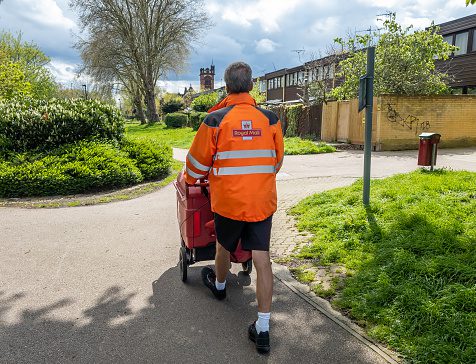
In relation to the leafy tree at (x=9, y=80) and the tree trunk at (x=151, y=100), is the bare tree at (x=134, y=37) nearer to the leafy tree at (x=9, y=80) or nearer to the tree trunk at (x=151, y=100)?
the tree trunk at (x=151, y=100)

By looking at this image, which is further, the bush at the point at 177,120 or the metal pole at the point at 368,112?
the bush at the point at 177,120

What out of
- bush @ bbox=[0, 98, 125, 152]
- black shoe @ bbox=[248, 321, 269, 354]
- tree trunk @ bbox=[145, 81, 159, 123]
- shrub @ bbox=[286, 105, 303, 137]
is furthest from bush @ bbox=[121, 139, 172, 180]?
tree trunk @ bbox=[145, 81, 159, 123]

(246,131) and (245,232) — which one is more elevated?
(246,131)

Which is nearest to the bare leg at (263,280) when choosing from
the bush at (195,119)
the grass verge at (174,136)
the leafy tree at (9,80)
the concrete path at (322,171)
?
the concrete path at (322,171)

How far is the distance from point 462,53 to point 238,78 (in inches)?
984

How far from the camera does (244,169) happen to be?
8.99ft

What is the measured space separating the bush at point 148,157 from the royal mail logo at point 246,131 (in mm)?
7125

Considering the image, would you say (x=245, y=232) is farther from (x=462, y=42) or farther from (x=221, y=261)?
(x=462, y=42)

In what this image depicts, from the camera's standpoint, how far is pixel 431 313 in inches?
114

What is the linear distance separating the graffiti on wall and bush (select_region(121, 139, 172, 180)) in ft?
30.4

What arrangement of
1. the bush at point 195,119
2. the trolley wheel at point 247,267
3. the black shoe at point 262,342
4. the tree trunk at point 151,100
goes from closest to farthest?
the black shoe at point 262,342 → the trolley wheel at point 247,267 → the bush at point 195,119 → the tree trunk at point 151,100

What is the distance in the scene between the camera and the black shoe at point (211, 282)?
11.7 feet

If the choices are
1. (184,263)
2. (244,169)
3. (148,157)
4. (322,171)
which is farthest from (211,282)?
(322,171)

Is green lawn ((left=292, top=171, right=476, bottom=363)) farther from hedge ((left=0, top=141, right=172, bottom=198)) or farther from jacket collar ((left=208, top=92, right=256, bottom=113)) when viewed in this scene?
hedge ((left=0, top=141, right=172, bottom=198))
